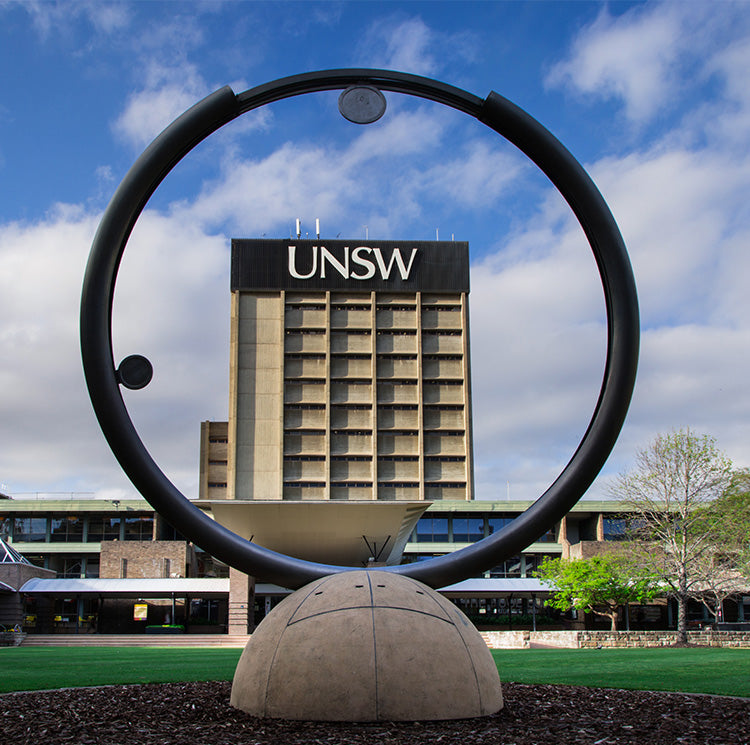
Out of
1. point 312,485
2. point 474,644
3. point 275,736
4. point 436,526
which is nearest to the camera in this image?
point 275,736

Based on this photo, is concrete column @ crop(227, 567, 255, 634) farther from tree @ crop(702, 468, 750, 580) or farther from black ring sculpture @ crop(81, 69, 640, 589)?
black ring sculpture @ crop(81, 69, 640, 589)

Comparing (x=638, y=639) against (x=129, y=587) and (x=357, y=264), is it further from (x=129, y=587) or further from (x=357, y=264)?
(x=357, y=264)

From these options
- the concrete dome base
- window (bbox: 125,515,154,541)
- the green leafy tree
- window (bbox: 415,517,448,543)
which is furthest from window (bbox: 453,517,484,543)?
the concrete dome base

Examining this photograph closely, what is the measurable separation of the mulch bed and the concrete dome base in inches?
6.7

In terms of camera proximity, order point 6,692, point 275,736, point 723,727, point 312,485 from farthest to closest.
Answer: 1. point 312,485
2. point 6,692
3. point 723,727
4. point 275,736

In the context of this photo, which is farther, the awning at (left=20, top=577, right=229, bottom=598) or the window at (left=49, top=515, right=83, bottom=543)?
the window at (left=49, top=515, right=83, bottom=543)

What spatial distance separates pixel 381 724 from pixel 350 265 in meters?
84.8

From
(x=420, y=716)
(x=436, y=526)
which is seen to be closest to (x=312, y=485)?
(x=436, y=526)

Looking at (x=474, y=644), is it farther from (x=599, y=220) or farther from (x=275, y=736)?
(x=599, y=220)

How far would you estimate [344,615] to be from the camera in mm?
8945

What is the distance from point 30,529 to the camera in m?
78.7

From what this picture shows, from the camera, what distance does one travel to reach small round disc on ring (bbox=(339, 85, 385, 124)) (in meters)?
12.0

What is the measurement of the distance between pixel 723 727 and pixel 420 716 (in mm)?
3427

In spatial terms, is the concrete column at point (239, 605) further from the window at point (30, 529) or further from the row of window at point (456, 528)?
the window at point (30, 529)
